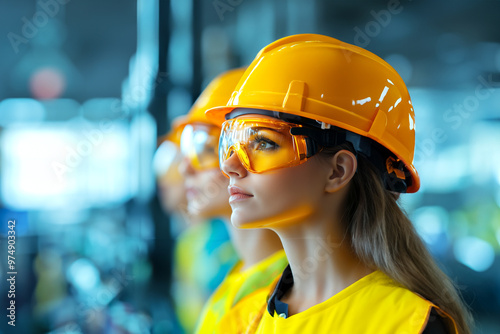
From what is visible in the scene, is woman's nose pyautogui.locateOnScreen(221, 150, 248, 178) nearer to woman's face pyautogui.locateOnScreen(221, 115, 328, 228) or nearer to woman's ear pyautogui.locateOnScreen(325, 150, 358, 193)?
woman's face pyautogui.locateOnScreen(221, 115, 328, 228)

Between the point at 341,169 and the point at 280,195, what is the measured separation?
0.23 m

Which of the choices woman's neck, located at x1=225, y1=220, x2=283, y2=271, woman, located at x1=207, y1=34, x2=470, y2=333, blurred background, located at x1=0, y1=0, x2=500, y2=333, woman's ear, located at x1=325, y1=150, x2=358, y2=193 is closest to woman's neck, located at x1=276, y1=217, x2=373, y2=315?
woman, located at x1=207, y1=34, x2=470, y2=333

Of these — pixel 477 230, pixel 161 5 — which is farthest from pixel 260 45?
pixel 477 230

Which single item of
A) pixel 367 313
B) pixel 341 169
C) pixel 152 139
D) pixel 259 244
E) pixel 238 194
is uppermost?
pixel 341 169

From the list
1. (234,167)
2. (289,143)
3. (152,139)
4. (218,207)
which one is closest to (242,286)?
(218,207)

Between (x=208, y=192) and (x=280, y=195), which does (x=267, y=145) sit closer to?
(x=280, y=195)

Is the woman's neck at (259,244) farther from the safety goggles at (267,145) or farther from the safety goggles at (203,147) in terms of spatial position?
the safety goggles at (267,145)

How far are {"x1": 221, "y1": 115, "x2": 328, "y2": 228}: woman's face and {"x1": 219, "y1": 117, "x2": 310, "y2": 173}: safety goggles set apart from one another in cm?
3

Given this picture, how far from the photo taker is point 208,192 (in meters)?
2.70

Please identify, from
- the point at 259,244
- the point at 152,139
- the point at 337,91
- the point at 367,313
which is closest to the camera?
the point at 367,313

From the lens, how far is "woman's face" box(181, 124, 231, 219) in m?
2.67

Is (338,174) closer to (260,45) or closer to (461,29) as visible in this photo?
(260,45)

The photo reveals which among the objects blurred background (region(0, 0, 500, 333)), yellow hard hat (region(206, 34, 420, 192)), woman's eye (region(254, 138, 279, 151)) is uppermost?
yellow hard hat (region(206, 34, 420, 192))

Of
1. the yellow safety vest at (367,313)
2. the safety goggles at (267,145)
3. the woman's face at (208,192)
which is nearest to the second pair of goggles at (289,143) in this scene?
the safety goggles at (267,145)
